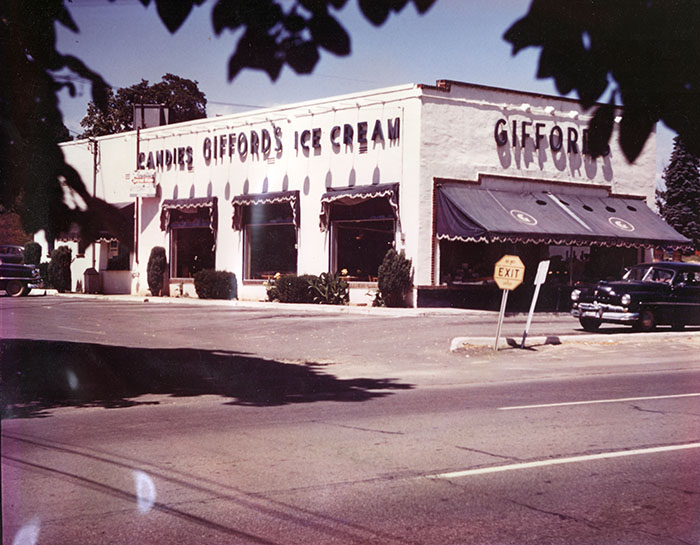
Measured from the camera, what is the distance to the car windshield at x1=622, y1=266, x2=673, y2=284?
20.8 metres

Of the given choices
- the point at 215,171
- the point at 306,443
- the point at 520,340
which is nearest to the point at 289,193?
the point at 215,171

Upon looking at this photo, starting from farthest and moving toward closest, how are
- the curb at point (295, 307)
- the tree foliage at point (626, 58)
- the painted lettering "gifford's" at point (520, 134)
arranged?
the painted lettering "gifford's" at point (520, 134), the curb at point (295, 307), the tree foliage at point (626, 58)

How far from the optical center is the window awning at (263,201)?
27938mm

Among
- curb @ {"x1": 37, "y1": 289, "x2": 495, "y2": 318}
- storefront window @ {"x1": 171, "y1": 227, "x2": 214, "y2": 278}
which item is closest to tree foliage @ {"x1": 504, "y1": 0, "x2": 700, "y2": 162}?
curb @ {"x1": 37, "y1": 289, "x2": 495, "y2": 318}

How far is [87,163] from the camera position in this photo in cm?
374

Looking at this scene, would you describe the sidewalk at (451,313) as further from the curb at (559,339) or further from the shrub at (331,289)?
the shrub at (331,289)

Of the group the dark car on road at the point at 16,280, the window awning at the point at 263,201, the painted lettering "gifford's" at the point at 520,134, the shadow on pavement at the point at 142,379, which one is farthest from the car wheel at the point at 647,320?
the dark car on road at the point at 16,280

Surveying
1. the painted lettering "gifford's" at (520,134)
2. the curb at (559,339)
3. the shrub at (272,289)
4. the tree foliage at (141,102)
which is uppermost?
the painted lettering "gifford's" at (520,134)

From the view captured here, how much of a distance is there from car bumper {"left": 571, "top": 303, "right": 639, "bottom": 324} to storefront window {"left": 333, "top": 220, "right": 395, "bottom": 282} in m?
7.21

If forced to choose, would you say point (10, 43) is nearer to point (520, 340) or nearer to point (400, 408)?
point (400, 408)

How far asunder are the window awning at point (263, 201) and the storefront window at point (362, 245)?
4.95ft

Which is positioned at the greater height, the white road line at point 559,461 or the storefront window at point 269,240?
the storefront window at point 269,240

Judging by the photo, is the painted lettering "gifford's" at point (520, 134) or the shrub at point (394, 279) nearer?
the shrub at point (394, 279)

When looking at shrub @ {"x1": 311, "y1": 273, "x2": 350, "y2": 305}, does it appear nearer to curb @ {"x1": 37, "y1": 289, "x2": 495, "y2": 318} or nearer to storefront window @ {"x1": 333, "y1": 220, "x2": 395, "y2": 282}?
storefront window @ {"x1": 333, "y1": 220, "x2": 395, "y2": 282}
